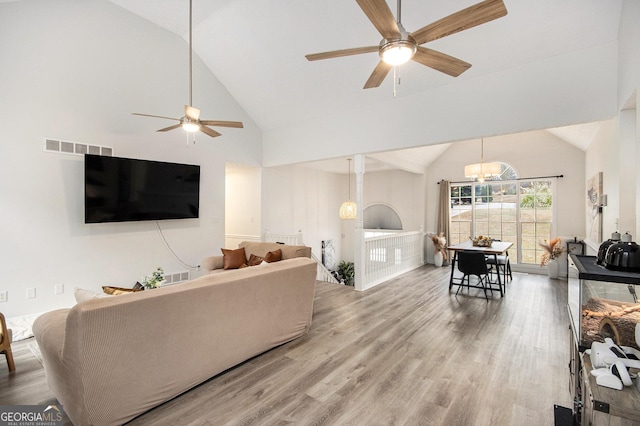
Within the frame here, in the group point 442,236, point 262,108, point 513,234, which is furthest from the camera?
point 442,236

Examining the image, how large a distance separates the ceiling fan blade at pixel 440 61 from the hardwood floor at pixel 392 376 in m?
2.61

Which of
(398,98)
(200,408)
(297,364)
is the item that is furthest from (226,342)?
(398,98)

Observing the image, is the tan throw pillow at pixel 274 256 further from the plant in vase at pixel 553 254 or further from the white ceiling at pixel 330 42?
the plant in vase at pixel 553 254

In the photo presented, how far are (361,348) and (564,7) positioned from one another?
4310mm

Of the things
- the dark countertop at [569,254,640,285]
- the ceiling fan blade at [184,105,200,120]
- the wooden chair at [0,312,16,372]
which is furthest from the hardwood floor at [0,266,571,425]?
the ceiling fan blade at [184,105,200,120]

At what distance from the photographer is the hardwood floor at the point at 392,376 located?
7.03 feet

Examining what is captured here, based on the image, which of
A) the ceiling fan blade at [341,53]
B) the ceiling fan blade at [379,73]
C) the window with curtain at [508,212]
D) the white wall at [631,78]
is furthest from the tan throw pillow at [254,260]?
the window with curtain at [508,212]

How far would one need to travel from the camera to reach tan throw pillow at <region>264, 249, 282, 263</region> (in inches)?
181

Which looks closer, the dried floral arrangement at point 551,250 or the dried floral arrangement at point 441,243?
the dried floral arrangement at point 551,250

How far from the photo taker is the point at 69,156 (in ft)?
14.4

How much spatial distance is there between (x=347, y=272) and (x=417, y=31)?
8.39 meters

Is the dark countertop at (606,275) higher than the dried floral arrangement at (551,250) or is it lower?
higher

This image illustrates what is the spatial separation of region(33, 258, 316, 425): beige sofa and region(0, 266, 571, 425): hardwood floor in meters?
0.20

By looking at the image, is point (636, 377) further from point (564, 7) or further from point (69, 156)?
point (69, 156)
